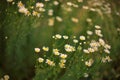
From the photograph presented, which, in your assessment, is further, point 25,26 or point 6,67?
point 6,67

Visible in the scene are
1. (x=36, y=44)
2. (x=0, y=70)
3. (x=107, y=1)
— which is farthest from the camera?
(x=107, y=1)

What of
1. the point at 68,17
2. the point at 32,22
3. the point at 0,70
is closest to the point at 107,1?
the point at 68,17

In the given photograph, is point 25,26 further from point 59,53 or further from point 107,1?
point 107,1

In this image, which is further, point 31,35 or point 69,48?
point 31,35

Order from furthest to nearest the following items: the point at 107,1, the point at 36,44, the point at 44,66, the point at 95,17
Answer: the point at 107,1
the point at 95,17
the point at 36,44
the point at 44,66

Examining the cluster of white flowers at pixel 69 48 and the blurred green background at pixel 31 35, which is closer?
the cluster of white flowers at pixel 69 48

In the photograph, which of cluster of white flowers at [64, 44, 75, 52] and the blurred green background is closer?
cluster of white flowers at [64, 44, 75, 52]

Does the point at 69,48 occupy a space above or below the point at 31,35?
above

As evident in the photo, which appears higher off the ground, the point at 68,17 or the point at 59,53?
the point at 59,53
